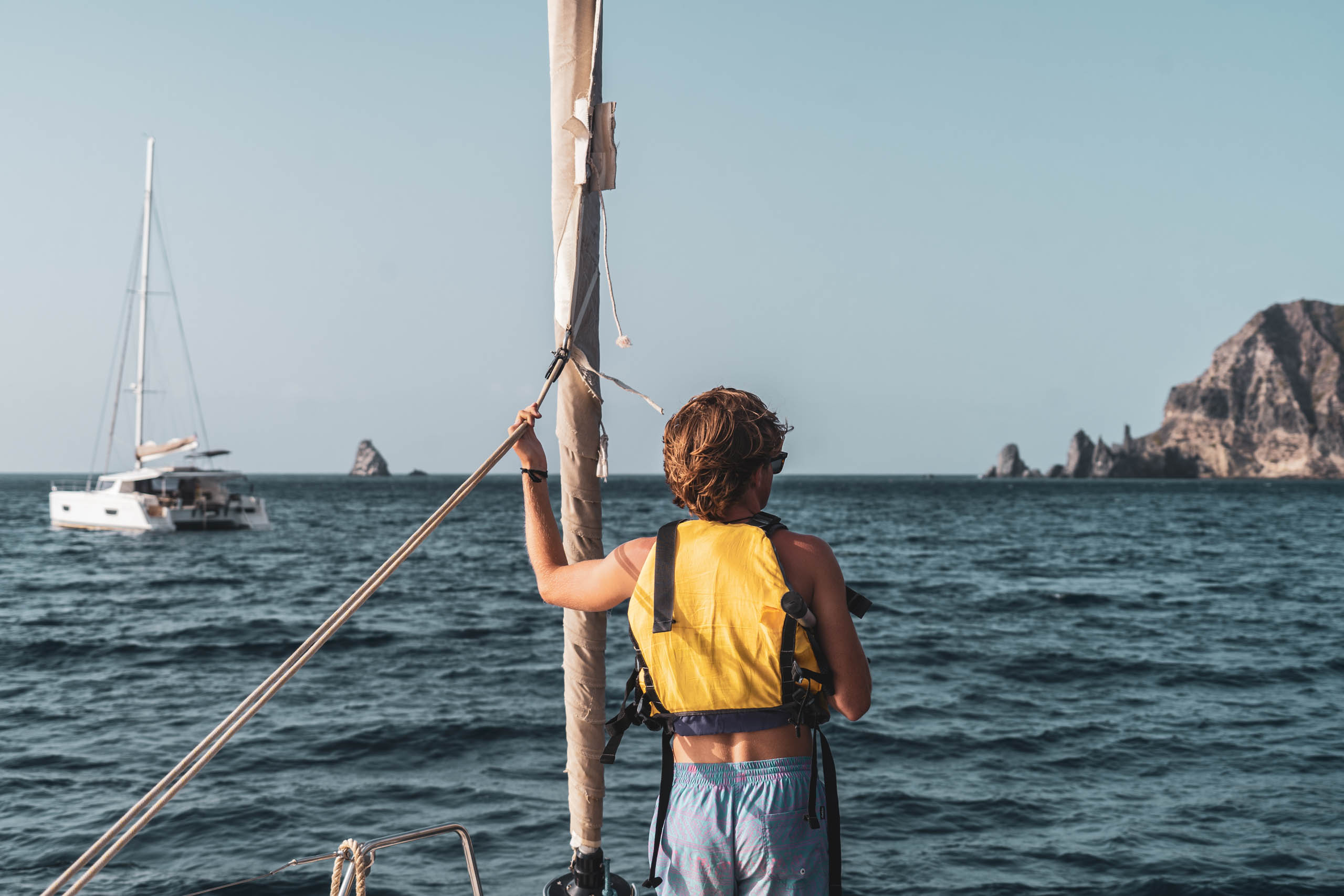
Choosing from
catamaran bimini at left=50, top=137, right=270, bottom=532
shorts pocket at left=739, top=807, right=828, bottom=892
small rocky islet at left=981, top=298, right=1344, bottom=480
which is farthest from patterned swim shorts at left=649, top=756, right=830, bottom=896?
small rocky islet at left=981, top=298, right=1344, bottom=480

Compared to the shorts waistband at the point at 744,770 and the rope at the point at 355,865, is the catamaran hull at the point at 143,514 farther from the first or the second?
the shorts waistband at the point at 744,770

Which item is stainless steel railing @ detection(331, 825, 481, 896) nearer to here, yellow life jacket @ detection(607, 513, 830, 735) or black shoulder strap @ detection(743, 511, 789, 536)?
yellow life jacket @ detection(607, 513, 830, 735)

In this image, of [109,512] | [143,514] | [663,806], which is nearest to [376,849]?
[663,806]

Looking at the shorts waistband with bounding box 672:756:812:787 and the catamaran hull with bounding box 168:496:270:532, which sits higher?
the shorts waistband with bounding box 672:756:812:787

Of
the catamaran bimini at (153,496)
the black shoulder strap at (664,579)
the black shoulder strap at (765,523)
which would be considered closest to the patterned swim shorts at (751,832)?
the black shoulder strap at (664,579)

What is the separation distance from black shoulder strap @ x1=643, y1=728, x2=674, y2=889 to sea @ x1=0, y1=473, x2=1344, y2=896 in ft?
17.5

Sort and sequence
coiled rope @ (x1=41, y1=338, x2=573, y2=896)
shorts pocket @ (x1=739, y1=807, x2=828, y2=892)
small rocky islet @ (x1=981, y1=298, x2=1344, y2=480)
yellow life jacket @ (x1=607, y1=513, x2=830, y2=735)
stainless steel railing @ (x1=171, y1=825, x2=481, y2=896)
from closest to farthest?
yellow life jacket @ (x1=607, y1=513, x2=830, y2=735) < shorts pocket @ (x1=739, y1=807, x2=828, y2=892) < coiled rope @ (x1=41, y1=338, x2=573, y2=896) < stainless steel railing @ (x1=171, y1=825, x2=481, y2=896) < small rocky islet @ (x1=981, y1=298, x2=1344, y2=480)

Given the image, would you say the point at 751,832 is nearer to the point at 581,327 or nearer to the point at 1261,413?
the point at 581,327

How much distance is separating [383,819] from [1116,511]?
7129 cm

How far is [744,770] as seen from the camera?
82.4 inches

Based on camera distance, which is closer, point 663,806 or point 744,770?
point 744,770

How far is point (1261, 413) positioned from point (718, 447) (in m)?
200

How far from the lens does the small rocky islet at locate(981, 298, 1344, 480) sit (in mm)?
167500

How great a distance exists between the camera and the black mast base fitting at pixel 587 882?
113 inches
